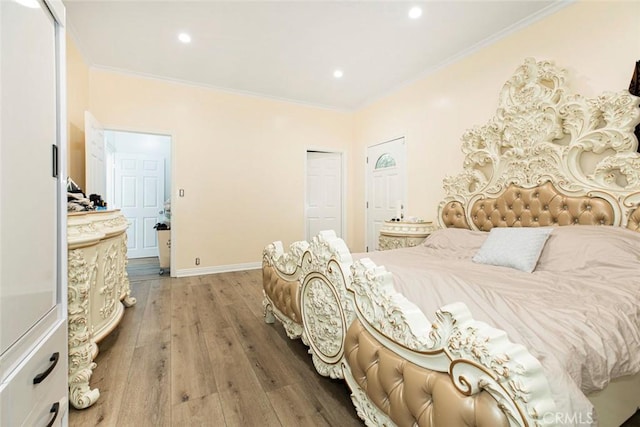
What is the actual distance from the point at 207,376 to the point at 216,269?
2583 mm

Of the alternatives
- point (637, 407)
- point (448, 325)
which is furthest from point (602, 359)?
point (637, 407)

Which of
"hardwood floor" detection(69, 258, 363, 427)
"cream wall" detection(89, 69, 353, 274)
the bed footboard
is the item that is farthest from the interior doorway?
the bed footboard

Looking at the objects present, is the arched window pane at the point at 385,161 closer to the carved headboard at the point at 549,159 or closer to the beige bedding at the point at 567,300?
the carved headboard at the point at 549,159

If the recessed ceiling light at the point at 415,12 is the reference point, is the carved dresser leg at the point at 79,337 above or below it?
below

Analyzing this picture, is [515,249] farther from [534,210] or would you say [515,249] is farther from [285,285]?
[285,285]

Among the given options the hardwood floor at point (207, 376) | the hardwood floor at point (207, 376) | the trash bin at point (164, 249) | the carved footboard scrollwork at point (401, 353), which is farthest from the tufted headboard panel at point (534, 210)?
the trash bin at point (164, 249)

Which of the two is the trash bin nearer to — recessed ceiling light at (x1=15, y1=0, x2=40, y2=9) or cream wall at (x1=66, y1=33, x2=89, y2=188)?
cream wall at (x1=66, y1=33, x2=89, y2=188)

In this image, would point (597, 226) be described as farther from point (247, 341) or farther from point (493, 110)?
point (247, 341)

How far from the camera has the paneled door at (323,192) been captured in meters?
5.04

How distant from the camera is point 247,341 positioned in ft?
6.90

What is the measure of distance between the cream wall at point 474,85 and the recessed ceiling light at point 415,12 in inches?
37.6

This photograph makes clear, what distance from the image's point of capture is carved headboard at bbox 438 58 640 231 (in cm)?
199

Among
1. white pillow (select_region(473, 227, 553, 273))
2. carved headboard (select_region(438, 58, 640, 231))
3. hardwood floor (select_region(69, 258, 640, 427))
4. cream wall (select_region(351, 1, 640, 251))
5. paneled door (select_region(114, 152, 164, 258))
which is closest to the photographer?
hardwood floor (select_region(69, 258, 640, 427))

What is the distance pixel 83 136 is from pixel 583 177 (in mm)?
4953
